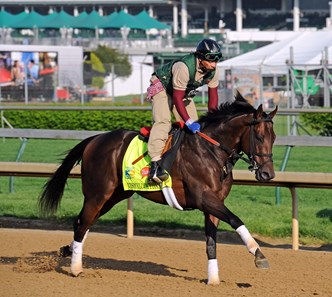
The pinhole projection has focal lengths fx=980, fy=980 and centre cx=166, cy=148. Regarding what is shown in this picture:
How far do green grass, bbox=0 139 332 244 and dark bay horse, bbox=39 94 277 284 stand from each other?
1772 mm

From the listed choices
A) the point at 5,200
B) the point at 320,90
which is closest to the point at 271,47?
the point at 320,90

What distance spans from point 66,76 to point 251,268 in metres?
24.3

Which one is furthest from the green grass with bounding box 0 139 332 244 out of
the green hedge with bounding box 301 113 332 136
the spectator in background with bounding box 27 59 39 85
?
the spectator in background with bounding box 27 59 39 85

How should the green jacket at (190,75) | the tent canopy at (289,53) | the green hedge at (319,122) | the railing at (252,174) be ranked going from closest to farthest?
the green jacket at (190,75)
the railing at (252,174)
the green hedge at (319,122)
the tent canopy at (289,53)

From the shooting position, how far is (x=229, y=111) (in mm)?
8320

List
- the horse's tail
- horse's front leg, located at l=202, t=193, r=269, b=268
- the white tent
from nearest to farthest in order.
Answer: horse's front leg, located at l=202, t=193, r=269, b=268 < the horse's tail < the white tent

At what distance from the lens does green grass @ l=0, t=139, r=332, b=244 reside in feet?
35.8

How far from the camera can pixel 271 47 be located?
3703 cm

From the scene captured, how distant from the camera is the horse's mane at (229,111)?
324 inches

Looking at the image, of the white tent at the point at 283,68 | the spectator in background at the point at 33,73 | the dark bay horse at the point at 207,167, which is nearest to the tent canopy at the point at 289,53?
the white tent at the point at 283,68

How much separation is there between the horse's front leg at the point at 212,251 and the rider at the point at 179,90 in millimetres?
535

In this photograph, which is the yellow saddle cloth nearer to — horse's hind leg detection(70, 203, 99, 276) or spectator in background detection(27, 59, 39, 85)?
horse's hind leg detection(70, 203, 99, 276)

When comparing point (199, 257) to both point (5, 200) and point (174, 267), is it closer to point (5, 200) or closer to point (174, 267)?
point (174, 267)

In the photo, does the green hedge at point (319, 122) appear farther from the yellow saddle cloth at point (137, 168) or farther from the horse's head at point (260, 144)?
the horse's head at point (260, 144)
